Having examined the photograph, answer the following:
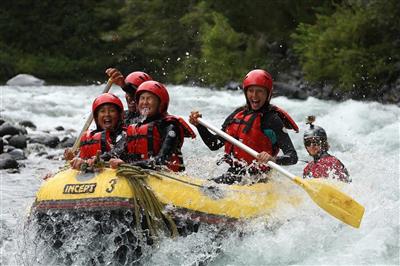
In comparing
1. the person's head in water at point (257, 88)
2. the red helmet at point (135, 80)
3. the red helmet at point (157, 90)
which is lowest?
the red helmet at point (135, 80)

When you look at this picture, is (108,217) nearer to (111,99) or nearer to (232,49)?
(111,99)

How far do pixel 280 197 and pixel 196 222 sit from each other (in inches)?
31.2

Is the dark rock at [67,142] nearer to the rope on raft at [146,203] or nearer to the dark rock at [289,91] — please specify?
the rope on raft at [146,203]

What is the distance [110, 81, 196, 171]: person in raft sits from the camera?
5355 mm

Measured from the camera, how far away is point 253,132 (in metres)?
5.59

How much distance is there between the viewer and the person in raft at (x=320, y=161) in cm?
605

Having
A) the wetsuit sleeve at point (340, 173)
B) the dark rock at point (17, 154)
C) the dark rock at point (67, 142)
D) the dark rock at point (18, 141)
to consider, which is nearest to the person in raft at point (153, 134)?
the wetsuit sleeve at point (340, 173)

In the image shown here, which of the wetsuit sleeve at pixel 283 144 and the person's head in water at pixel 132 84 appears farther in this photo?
the person's head in water at pixel 132 84

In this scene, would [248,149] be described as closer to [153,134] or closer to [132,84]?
[153,134]

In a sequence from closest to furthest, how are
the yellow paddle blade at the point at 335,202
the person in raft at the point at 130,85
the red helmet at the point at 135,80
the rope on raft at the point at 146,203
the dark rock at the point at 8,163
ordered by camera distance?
the rope on raft at the point at 146,203 < the yellow paddle blade at the point at 335,202 < the person in raft at the point at 130,85 < the red helmet at the point at 135,80 < the dark rock at the point at 8,163

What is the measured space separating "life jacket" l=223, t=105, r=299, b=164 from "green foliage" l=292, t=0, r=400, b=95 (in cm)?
1200

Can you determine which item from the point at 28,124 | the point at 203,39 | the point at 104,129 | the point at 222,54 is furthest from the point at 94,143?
the point at 203,39

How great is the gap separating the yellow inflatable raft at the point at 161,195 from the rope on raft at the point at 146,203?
3cm

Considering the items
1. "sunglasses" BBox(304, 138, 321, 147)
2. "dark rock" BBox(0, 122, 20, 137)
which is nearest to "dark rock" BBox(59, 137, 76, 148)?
"dark rock" BBox(0, 122, 20, 137)
